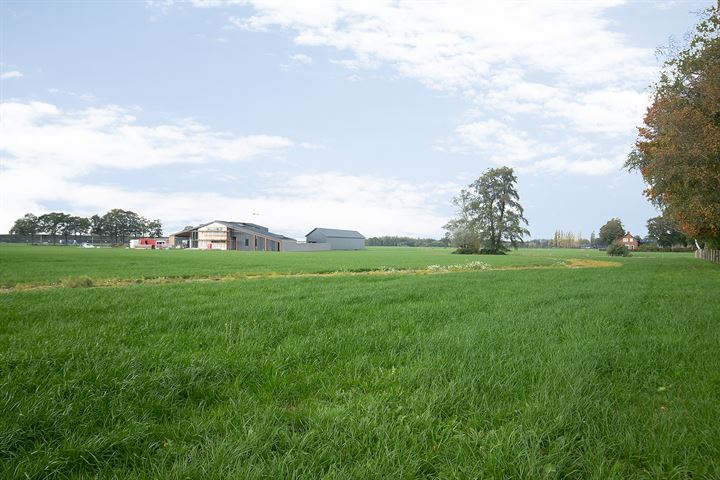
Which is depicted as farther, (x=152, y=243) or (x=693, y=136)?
(x=152, y=243)

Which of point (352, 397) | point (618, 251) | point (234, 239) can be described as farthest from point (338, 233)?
point (352, 397)

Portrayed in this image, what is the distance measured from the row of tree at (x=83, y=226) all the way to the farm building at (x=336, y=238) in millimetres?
72599

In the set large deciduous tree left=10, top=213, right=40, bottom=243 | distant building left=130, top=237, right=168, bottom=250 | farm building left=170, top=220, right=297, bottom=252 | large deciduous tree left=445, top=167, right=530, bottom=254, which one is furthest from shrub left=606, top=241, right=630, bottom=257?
large deciduous tree left=10, top=213, right=40, bottom=243

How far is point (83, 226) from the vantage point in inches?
5728

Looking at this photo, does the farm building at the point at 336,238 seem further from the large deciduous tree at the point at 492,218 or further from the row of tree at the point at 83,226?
the row of tree at the point at 83,226

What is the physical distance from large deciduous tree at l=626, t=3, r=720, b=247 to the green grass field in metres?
16.0

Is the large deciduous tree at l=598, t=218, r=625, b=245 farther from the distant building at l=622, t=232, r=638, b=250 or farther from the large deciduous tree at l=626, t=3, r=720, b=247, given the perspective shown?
the large deciduous tree at l=626, t=3, r=720, b=247

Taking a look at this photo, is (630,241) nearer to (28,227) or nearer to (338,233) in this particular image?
(338,233)

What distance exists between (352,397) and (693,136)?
22.7 m

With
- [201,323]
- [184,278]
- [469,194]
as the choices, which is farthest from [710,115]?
[469,194]

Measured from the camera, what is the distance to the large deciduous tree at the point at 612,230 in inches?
4550

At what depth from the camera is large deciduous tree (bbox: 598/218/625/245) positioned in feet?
379

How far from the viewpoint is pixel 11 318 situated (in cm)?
700

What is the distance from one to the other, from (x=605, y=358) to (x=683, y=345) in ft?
5.59
